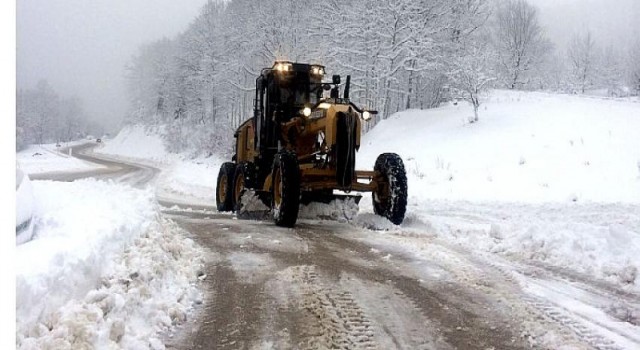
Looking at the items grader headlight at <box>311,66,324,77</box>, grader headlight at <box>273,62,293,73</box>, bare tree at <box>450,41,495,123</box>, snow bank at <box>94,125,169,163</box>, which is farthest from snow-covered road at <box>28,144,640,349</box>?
snow bank at <box>94,125,169,163</box>

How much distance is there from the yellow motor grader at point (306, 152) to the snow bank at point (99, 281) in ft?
11.9

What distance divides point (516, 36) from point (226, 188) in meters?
45.1

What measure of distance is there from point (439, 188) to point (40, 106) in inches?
4827

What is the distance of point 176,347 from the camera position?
4148 millimetres

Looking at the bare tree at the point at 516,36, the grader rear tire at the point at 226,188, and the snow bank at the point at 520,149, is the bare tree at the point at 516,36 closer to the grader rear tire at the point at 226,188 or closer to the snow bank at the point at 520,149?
the snow bank at the point at 520,149

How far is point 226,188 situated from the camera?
593 inches

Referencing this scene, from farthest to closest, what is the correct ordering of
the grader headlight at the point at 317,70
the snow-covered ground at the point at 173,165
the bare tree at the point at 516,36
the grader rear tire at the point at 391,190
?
the bare tree at the point at 516,36
the snow-covered ground at the point at 173,165
the grader headlight at the point at 317,70
the grader rear tire at the point at 391,190

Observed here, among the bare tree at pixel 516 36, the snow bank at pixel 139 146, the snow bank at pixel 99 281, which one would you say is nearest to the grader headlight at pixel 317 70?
the snow bank at pixel 99 281

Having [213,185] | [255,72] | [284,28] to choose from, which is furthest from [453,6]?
[213,185]

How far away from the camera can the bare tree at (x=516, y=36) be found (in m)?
51.2

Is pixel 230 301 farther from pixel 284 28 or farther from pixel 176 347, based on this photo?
pixel 284 28

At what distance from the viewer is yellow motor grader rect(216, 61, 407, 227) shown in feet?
32.8

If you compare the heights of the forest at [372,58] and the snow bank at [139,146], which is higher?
the forest at [372,58]

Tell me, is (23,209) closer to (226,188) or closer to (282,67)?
(282,67)
